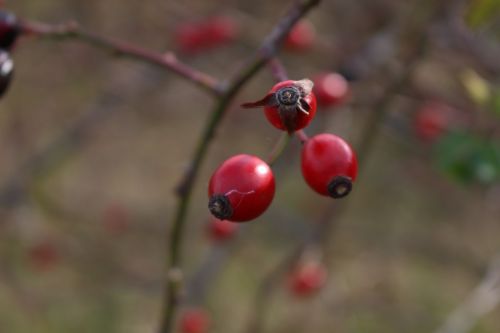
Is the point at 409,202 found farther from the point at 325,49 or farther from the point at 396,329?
the point at 325,49

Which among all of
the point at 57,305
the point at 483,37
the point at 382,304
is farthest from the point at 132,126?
the point at 483,37

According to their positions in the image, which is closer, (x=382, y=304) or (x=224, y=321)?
(x=382, y=304)

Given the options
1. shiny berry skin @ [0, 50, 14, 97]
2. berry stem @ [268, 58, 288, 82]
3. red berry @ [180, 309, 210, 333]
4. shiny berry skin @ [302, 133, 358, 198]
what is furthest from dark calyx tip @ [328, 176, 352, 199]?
red berry @ [180, 309, 210, 333]

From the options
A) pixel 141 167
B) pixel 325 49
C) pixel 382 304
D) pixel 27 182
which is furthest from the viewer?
pixel 141 167

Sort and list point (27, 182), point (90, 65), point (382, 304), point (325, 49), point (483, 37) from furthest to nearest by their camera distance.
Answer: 1. point (90, 65)
2. point (382, 304)
3. point (27, 182)
4. point (325, 49)
5. point (483, 37)

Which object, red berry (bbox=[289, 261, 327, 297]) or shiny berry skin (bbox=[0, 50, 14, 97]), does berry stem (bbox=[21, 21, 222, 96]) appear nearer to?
shiny berry skin (bbox=[0, 50, 14, 97])

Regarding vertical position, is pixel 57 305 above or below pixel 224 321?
below

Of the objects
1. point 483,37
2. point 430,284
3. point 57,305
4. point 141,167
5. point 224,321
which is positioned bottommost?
point 57,305
